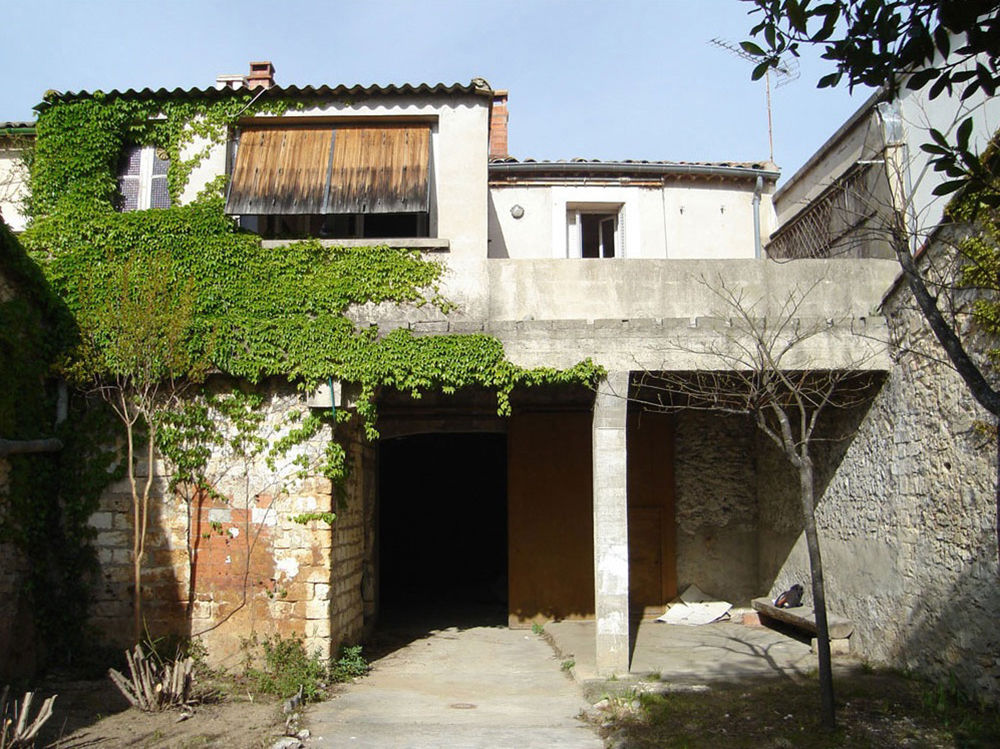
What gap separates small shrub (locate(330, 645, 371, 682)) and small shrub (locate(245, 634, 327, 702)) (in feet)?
0.67

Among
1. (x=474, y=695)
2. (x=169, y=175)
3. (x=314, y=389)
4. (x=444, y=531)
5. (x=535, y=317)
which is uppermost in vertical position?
(x=169, y=175)

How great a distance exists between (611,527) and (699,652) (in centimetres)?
223

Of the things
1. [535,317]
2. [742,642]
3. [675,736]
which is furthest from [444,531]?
[675,736]

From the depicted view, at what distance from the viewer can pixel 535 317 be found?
8.80 meters

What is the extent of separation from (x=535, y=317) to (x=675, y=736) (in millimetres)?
4232

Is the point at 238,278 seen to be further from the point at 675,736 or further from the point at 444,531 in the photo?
the point at 444,531

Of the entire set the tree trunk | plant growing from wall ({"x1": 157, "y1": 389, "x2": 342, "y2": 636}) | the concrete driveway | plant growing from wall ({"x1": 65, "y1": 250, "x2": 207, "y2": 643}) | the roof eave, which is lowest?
the concrete driveway

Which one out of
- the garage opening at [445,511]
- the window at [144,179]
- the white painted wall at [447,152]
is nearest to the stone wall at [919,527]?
the white painted wall at [447,152]

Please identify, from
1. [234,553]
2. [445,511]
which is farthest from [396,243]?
[445,511]

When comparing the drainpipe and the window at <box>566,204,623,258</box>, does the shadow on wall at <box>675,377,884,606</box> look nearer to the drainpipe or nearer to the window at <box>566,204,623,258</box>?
the drainpipe

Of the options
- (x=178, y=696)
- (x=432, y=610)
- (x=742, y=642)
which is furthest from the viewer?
(x=432, y=610)

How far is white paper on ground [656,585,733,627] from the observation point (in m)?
11.4

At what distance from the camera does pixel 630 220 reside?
1295 cm

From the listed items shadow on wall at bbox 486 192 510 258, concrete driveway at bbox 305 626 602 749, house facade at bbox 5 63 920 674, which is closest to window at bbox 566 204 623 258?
shadow on wall at bbox 486 192 510 258
